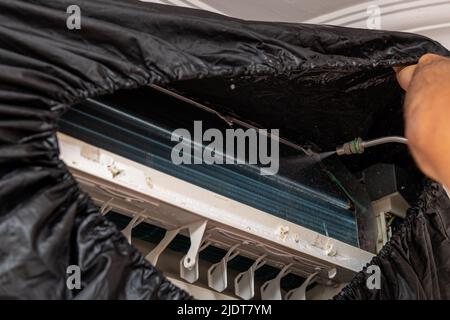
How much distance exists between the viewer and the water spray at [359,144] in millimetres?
1273

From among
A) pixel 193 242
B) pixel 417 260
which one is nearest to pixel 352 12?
pixel 417 260

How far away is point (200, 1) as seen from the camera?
4.70ft

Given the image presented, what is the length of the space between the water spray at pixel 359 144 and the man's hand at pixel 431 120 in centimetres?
25

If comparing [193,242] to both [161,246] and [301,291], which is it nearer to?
[161,246]

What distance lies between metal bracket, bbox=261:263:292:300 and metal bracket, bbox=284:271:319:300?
4 centimetres

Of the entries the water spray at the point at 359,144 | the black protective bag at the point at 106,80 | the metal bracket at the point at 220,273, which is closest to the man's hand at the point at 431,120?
the black protective bag at the point at 106,80

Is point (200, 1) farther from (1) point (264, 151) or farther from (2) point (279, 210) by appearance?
(2) point (279, 210)

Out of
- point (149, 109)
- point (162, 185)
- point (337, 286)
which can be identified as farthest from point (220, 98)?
point (337, 286)

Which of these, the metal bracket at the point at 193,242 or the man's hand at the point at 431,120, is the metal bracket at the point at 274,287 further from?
the man's hand at the point at 431,120

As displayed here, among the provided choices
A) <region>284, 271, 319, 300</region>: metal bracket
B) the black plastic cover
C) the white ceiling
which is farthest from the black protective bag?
the white ceiling

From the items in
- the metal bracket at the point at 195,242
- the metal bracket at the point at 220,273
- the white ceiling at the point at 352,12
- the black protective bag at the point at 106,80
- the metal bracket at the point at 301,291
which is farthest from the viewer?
the white ceiling at the point at 352,12

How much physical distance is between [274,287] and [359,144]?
0.31 meters

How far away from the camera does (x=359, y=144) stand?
1309 mm

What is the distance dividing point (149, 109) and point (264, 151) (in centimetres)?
26
